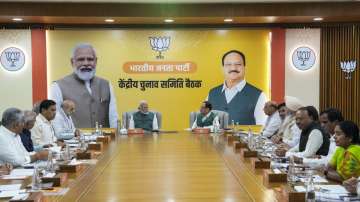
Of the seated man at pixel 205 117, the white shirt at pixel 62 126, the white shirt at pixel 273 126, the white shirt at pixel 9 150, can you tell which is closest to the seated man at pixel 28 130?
the white shirt at pixel 9 150

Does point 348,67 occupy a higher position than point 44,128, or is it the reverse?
point 348,67

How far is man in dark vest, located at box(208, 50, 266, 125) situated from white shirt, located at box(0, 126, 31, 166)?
5183mm

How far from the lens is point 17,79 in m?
8.95

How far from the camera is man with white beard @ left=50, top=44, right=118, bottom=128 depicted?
8.94 meters

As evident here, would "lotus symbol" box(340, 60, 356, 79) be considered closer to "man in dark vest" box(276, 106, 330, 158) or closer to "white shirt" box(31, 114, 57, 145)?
"man in dark vest" box(276, 106, 330, 158)

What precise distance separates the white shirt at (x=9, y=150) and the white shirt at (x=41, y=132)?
1443 millimetres

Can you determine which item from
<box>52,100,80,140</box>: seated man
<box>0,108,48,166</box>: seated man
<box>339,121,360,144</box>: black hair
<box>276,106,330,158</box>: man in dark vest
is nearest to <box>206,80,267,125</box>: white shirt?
<box>52,100,80,140</box>: seated man

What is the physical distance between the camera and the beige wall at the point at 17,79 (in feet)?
29.0

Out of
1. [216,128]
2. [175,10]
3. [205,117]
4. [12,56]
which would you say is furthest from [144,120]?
[12,56]

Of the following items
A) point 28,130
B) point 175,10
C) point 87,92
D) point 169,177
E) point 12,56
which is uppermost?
point 175,10

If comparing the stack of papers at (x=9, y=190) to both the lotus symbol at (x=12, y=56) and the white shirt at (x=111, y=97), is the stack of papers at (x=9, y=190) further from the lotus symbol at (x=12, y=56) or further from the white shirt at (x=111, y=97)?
the lotus symbol at (x=12, y=56)

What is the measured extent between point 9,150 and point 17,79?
5.03 meters

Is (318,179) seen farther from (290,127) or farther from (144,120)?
(144,120)

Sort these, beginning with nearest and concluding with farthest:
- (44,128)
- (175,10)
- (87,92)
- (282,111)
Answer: (44,128), (282,111), (175,10), (87,92)
